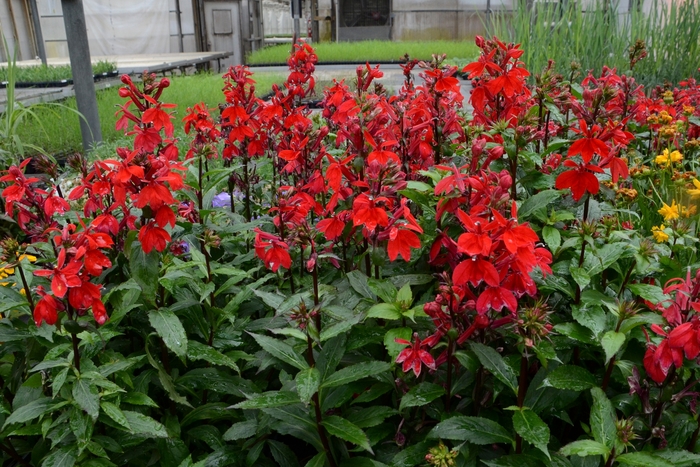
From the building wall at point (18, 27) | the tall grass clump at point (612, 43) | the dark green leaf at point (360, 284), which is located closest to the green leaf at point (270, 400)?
the dark green leaf at point (360, 284)

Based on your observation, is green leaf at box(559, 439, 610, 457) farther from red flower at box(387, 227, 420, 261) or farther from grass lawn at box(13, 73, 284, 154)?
grass lawn at box(13, 73, 284, 154)

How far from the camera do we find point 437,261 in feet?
3.24

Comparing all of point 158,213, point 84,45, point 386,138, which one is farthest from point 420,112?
point 84,45

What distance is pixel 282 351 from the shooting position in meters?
0.97

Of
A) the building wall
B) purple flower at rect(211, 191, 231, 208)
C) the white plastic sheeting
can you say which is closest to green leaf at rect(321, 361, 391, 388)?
purple flower at rect(211, 191, 231, 208)

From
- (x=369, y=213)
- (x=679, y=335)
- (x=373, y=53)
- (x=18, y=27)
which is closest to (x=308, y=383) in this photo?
(x=369, y=213)

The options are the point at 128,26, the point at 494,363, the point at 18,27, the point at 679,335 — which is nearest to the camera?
the point at 679,335

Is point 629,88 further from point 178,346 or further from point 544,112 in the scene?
point 178,346

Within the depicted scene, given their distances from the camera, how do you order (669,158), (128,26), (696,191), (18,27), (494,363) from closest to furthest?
(494,363), (696,191), (669,158), (18,27), (128,26)

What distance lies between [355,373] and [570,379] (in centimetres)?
34

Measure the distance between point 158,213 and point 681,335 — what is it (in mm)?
798

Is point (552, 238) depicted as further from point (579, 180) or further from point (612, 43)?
point (612, 43)

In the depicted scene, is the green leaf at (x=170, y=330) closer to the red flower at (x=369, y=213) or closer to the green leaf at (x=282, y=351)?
the green leaf at (x=282, y=351)

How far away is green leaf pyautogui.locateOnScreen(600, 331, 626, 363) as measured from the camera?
0.80m
